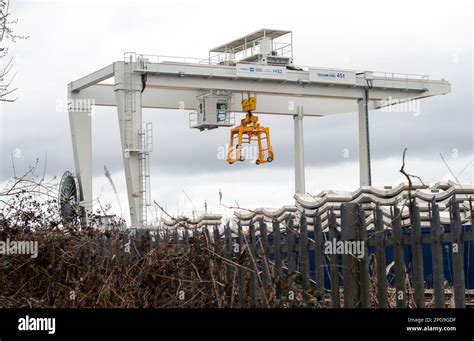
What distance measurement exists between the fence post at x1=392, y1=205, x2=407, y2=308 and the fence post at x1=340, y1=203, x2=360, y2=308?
45 cm

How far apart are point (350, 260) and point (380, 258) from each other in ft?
1.22

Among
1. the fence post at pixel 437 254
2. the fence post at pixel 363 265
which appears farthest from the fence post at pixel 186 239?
the fence post at pixel 437 254

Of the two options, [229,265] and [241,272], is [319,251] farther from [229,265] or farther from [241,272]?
[229,265]

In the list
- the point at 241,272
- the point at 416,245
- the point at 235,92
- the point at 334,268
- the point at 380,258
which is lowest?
the point at 241,272

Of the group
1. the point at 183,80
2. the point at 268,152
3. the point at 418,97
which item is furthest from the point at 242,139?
the point at 418,97

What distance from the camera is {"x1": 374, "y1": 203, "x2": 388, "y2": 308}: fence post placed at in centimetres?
750

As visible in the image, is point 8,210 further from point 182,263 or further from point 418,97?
point 418,97

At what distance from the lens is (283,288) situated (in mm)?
7848

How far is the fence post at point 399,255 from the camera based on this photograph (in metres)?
7.30

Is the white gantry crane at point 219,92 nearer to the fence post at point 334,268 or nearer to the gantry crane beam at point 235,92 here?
the gantry crane beam at point 235,92

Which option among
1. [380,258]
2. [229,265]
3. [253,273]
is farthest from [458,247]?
[229,265]

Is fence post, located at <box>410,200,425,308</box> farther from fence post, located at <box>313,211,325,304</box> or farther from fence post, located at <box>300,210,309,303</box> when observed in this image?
fence post, located at <box>300,210,309,303</box>

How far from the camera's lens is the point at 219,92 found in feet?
97.0

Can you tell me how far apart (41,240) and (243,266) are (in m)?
2.54
